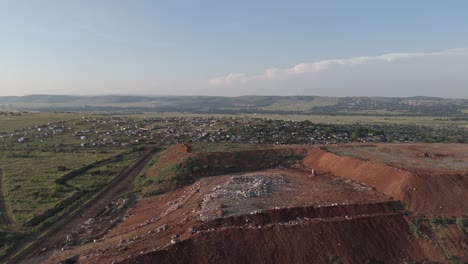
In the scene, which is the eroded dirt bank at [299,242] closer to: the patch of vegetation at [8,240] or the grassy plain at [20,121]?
the patch of vegetation at [8,240]

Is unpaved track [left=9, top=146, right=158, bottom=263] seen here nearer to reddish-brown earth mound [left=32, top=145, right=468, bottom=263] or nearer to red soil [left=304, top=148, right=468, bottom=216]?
reddish-brown earth mound [left=32, top=145, right=468, bottom=263]

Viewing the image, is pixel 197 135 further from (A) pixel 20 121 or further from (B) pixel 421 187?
(A) pixel 20 121

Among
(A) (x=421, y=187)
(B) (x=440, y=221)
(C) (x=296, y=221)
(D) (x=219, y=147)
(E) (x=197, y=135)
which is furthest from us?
(E) (x=197, y=135)

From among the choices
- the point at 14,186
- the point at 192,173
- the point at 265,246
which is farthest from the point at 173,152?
the point at 265,246

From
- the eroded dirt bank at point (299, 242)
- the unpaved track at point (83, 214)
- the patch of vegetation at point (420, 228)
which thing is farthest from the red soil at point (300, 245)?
the unpaved track at point (83, 214)

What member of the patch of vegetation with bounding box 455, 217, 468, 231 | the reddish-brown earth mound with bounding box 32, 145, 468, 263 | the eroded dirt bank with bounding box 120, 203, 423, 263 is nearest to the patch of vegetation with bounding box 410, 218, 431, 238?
the reddish-brown earth mound with bounding box 32, 145, 468, 263

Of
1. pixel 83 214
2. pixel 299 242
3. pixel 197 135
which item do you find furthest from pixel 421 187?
pixel 197 135

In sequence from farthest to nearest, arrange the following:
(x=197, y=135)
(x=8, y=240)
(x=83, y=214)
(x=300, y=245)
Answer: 1. (x=197, y=135)
2. (x=83, y=214)
3. (x=8, y=240)
4. (x=300, y=245)
